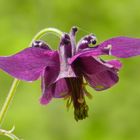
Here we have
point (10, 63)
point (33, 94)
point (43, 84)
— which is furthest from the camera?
point (33, 94)

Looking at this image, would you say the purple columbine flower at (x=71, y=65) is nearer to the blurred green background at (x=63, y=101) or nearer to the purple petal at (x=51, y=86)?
the purple petal at (x=51, y=86)

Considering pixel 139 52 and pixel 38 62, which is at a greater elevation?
pixel 139 52

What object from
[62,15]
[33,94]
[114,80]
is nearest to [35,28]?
[62,15]

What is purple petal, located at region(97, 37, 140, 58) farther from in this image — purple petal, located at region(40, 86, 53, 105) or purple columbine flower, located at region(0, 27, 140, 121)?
purple petal, located at region(40, 86, 53, 105)

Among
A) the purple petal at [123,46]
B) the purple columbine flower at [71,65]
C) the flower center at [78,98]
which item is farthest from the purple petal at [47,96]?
the purple petal at [123,46]

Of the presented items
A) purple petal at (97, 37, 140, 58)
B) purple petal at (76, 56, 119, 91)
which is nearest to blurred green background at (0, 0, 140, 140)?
purple petal at (76, 56, 119, 91)

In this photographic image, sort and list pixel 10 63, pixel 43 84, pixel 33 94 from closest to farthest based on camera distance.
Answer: pixel 10 63
pixel 43 84
pixel 33 94

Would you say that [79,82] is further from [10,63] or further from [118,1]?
[118,1]
